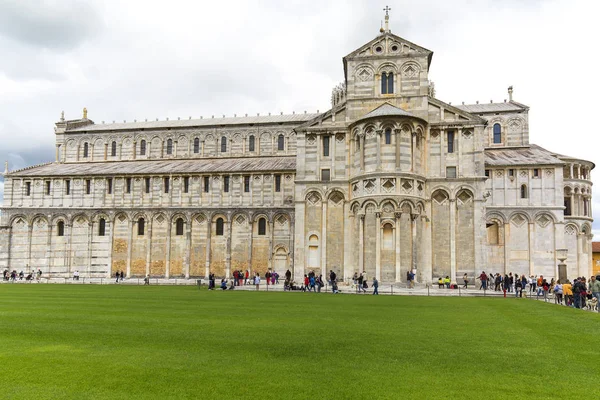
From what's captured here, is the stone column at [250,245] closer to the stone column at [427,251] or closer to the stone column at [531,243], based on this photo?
the stone column at [427,251]

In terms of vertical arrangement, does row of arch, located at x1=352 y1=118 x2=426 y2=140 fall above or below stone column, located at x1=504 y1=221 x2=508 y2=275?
above

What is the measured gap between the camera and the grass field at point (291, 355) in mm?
8070

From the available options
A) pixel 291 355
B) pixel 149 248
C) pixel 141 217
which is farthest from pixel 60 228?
pixel 291 355

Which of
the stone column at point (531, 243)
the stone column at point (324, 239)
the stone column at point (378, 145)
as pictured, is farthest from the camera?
the stone column at point (531, 243)

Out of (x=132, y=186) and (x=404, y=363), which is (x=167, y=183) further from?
(x=404, y=363)

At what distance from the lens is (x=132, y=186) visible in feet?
173

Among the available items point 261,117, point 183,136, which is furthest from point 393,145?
point 183,136

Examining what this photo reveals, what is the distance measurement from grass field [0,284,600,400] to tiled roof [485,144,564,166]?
32.6 meters

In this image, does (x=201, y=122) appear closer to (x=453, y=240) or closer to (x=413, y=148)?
(x=413, y=148)

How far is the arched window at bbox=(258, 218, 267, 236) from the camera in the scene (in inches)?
1950

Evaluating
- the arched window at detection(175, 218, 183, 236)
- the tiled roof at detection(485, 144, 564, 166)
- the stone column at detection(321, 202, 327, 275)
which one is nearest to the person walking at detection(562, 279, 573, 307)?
the stone column at detection(321, 202, 327, 275)

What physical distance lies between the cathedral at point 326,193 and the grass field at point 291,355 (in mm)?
19561

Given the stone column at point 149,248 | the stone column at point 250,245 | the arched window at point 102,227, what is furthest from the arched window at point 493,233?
the arched window at point 102,227

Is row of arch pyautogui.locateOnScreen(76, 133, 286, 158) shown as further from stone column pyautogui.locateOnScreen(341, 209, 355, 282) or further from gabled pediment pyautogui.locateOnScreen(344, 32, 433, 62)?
stone column pyautogui.locateOnScreen(341, 209, 355, 282)
